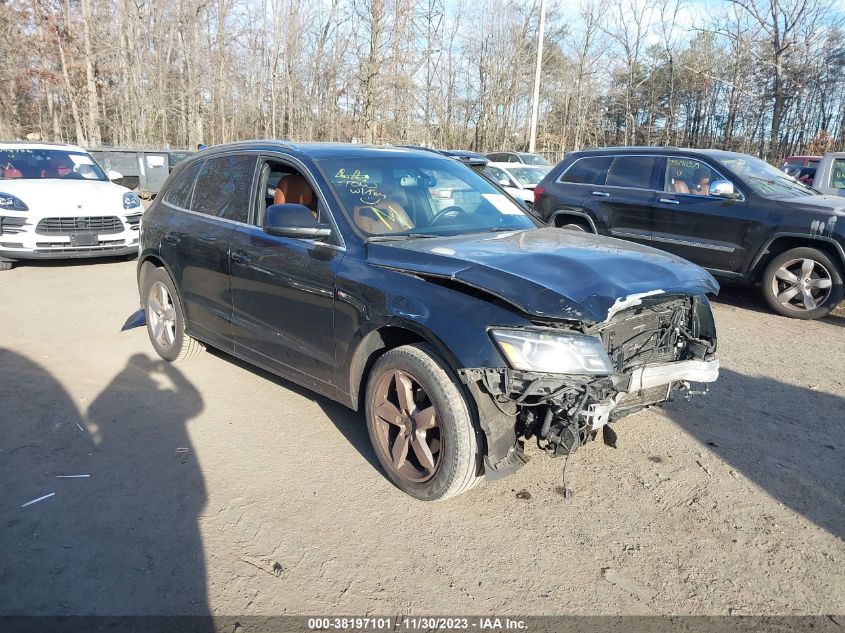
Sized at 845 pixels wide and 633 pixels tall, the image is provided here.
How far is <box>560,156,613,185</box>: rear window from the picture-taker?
29.6 ft

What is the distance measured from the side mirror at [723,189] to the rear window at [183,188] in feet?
19.5

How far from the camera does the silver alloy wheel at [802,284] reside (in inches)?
276

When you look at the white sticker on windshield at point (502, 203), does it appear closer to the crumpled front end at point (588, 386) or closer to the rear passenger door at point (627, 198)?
the crumpled front end at point (588, 386)

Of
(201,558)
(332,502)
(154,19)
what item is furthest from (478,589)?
(154,19)

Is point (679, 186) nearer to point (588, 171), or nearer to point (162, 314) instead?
point (588, 171)

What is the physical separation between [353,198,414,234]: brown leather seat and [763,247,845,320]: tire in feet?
17.8

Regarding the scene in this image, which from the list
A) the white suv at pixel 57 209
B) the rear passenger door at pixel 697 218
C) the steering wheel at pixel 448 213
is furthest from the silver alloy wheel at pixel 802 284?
the white suv at pixel 57 209

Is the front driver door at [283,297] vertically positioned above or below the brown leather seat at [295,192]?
below

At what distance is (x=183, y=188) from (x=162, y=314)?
3.61ft

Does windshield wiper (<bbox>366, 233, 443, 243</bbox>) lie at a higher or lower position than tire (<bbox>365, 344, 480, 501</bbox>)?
higher

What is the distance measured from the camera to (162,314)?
538 centimetres

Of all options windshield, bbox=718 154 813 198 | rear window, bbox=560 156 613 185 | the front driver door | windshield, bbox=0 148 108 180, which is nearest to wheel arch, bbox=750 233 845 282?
windshield, bbox=718 154 813 198

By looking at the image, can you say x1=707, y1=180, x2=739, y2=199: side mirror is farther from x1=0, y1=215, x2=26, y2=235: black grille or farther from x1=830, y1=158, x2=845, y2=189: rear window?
x1=0, y1=215, x2=26, y2=235: black grille

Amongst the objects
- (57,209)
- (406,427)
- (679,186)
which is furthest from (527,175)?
(406,427)
